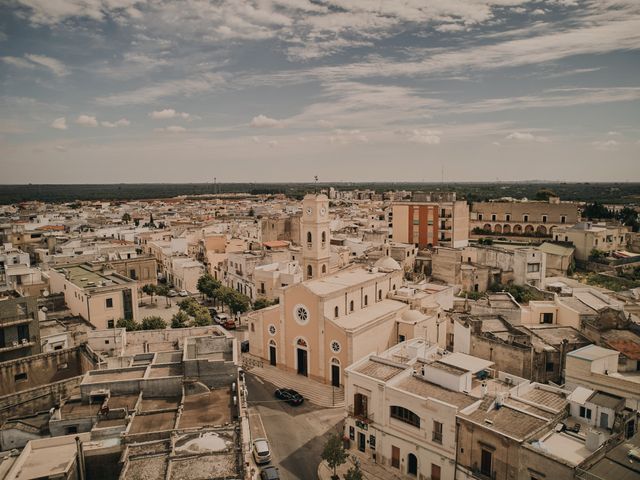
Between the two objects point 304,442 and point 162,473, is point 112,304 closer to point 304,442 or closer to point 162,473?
point 304,442

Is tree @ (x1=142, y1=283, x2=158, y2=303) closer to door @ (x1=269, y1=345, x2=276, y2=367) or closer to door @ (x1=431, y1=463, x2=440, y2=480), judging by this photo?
door @ (x1=269, y1=345, x2=276, y2=367)

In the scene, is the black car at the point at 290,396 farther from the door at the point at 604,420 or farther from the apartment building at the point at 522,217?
the apartment building at the point at 522,217

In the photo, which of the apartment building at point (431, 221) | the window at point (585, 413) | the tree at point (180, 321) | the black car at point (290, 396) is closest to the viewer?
the window at point (585, 413)

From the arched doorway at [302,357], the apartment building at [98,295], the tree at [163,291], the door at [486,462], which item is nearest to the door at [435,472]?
the door at [486,462]

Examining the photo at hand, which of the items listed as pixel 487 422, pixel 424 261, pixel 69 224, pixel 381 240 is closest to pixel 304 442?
pixel 487 422

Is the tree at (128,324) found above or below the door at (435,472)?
above

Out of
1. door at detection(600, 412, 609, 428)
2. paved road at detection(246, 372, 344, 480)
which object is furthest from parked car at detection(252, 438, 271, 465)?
door at detection(600, 412, 609, 428)

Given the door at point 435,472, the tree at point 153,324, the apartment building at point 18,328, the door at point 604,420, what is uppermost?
the apartment building at point 18,328

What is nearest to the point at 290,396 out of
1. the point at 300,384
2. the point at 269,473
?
the point at 300,384
